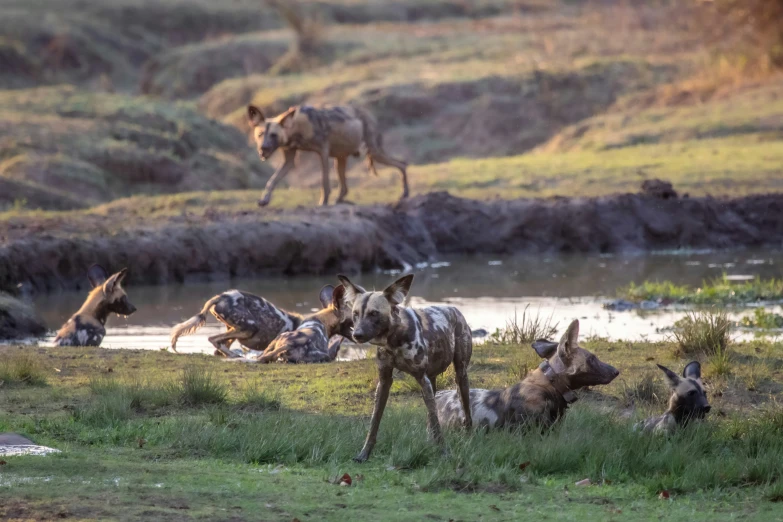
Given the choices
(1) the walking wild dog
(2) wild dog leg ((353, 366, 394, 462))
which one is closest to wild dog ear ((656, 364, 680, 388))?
(2) wild dog leg ((353, 366, 394, 462))

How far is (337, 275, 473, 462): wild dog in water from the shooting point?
7.87 m

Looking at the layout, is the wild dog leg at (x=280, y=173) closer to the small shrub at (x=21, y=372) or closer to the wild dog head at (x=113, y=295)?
the wild dog head at (x=113, y=295)

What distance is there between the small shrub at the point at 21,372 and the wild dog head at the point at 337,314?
11.7ft

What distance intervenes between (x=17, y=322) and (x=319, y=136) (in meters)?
8.15

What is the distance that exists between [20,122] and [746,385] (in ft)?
72.4

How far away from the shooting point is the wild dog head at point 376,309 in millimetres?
7777

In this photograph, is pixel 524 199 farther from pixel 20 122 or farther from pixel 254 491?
pixel 254 491

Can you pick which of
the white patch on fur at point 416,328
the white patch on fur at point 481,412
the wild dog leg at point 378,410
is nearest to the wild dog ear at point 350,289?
the white patch on fur at point 416,328

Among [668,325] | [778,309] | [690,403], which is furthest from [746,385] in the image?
[778,309]

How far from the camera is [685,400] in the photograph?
9086 millimetres

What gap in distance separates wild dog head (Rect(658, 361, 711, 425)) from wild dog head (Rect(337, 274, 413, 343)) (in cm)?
216

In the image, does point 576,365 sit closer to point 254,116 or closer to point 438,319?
point 438,319

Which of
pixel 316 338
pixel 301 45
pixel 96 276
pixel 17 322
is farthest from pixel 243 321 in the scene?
pixel 301 45

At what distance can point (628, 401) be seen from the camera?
406 inches
